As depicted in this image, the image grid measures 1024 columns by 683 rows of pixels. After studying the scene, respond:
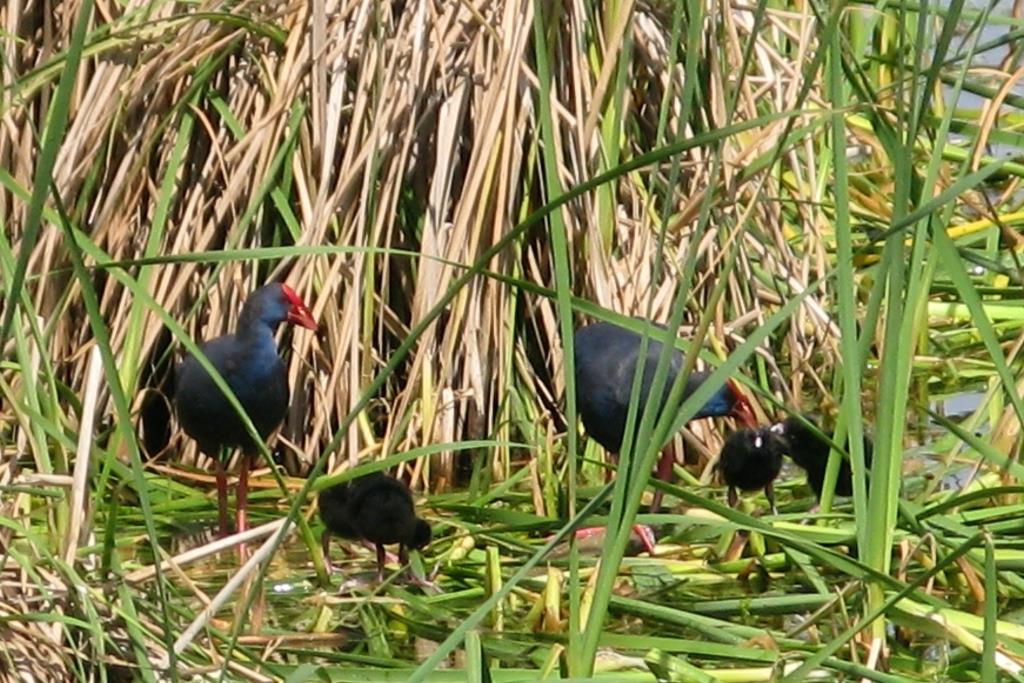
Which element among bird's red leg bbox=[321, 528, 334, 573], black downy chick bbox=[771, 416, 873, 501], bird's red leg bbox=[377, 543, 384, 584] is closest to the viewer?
bird's red leg bbox=[377, 543, 384, 584]

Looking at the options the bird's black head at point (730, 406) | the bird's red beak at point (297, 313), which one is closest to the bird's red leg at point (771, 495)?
the bird's black head at point (730, 406)

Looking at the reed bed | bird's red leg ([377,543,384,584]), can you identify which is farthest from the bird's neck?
bird's red leg ([377,543,384,584])

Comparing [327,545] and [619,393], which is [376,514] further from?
[619,393]

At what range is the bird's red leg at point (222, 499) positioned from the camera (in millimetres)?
4352

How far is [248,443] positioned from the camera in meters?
4.48

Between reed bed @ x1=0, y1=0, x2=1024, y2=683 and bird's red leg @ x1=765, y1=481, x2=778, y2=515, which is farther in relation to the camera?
bird's red leg @ x1=765, y1=481, x2=778, y2=515

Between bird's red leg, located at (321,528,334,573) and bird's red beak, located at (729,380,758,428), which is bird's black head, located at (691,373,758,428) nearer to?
bird's red beak, located at (729,380,758,428)

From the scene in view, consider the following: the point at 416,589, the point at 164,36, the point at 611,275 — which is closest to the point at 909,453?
the point at 611,275

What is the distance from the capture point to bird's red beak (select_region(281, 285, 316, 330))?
4.42 metres

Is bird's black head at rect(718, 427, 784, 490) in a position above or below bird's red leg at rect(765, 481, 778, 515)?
above

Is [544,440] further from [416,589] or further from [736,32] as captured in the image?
[736,32]

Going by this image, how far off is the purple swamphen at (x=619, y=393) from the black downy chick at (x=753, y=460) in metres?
0.25

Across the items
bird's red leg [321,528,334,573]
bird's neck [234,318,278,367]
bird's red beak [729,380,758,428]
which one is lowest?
bird's red leg [321,528,334,573]

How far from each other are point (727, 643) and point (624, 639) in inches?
6.9
